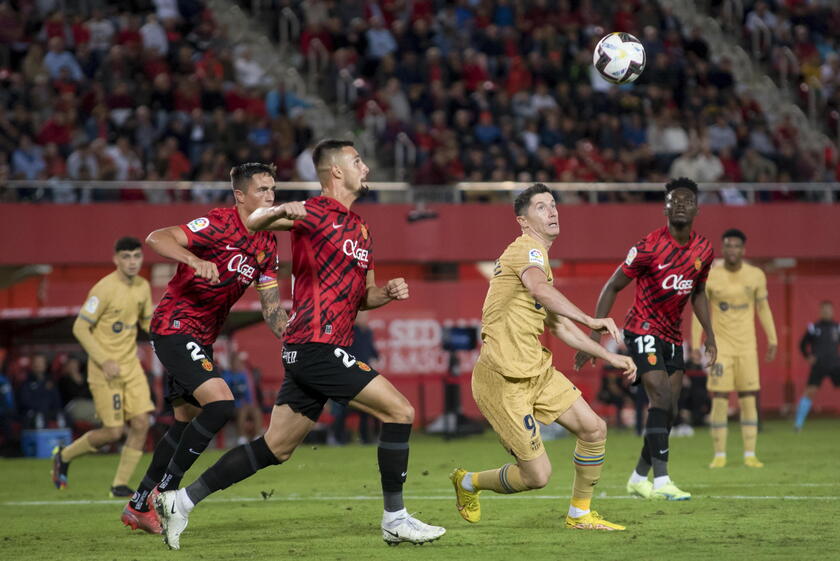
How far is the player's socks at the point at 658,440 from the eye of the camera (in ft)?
34.5

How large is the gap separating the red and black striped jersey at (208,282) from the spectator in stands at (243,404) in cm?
994

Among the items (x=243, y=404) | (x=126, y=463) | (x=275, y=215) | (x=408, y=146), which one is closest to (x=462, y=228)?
(x=408, y=146)

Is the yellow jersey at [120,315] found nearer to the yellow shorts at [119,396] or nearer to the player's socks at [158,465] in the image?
the yellow shorts at [119,396]

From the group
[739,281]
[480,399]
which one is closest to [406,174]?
[739,281]

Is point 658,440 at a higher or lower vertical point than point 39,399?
higher

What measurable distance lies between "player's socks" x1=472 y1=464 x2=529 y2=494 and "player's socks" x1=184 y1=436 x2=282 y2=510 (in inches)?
57.1

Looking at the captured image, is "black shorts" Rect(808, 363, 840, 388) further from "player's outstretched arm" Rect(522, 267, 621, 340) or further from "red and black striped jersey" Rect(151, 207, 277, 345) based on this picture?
"red and black striped jersey" Rect(151, 207, 277, 345)

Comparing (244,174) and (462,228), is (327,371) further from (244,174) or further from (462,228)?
(462,228)

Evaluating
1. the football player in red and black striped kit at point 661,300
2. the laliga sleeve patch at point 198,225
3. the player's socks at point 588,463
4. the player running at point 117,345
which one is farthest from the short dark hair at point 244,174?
the player running at point 117,345

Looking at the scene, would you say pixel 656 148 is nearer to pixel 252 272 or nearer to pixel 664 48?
pixel 664 48

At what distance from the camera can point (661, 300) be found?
10844mm

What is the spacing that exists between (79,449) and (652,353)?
18.1ft

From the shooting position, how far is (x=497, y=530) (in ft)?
29.0

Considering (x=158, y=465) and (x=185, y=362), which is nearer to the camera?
(x=185, y=362)
